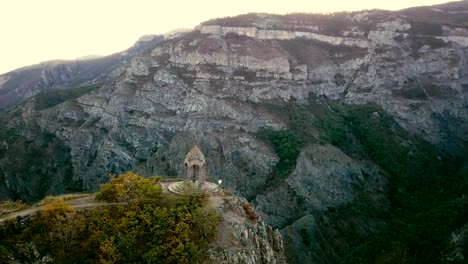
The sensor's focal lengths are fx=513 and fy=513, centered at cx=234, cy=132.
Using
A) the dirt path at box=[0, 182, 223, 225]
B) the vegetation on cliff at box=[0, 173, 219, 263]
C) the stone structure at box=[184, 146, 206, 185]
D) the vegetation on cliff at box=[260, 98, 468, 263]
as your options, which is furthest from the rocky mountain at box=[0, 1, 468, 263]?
the vegetation on cliff at box=[0, 173, 219, 263]

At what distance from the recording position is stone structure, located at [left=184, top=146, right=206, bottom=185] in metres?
62.5

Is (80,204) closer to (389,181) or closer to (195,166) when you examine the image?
(195,166)

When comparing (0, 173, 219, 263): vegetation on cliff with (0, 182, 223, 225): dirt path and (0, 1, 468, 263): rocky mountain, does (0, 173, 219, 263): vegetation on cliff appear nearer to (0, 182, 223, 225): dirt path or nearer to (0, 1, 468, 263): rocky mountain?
(0, 182, 223, 225): dirt path

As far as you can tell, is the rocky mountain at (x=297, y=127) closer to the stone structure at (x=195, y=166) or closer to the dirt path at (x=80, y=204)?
the stone structure at (x=195, y=166)

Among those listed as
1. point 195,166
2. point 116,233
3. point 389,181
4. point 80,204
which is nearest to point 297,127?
point 389,181

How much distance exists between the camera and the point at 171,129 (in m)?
159

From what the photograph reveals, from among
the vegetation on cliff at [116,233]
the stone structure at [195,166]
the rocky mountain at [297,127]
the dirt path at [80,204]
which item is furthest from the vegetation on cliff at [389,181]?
the vegetation on cliff at [116,233]

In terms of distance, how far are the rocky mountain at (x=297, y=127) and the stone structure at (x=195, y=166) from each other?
6156 cm

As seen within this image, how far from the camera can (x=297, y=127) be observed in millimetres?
158000

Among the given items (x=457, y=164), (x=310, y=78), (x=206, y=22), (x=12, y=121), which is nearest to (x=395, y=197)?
(x=457, y=164)

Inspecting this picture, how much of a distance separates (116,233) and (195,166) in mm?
18367

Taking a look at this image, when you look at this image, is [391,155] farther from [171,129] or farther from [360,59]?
[171,129]

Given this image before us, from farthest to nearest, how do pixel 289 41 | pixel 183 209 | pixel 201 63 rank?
pixel 289 41
pixel 201 63
pixel 183 209

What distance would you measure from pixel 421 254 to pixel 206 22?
126 metres
